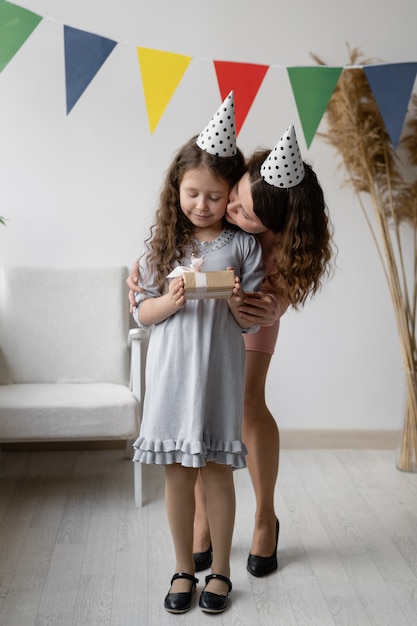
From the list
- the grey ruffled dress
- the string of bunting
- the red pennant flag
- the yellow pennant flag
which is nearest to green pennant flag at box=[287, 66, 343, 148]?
the string of bunting

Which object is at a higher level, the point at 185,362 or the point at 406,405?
the point at 185,362

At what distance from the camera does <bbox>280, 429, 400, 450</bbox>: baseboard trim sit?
363 cm

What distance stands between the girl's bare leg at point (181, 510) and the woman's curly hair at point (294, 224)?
0.53 meters

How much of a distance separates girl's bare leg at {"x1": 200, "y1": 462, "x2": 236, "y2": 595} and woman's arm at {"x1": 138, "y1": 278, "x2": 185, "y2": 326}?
398mm

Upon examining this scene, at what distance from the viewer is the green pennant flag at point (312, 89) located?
10.7 feet

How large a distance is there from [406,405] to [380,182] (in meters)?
0.91

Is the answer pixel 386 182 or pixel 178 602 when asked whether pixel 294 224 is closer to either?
pixel 178 602

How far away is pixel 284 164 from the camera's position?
2.01 metres

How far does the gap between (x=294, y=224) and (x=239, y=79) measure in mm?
1345

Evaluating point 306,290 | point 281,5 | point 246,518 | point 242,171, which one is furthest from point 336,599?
point 281,5

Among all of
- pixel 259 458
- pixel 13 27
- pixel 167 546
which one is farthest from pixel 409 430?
pixel 13 27

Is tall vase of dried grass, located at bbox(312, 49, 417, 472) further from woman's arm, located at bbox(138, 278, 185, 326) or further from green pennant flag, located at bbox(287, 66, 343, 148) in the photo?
woman's arm, located at bbox(138, 278, 185, 326)

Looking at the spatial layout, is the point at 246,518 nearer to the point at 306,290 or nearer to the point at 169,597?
the point at 169,597

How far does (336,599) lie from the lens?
222cm
